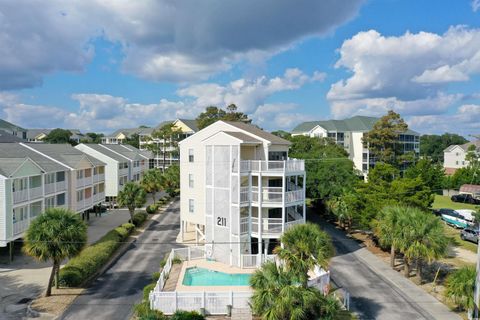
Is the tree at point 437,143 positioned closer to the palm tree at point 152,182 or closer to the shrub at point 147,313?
the palm tree at point 152,182

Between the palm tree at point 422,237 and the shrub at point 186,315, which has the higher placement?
the palm tree at point 422,237

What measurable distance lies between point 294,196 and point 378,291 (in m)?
9.85

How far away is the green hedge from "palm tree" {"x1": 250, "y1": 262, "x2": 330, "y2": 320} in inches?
562

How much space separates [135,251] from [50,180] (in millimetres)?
11993

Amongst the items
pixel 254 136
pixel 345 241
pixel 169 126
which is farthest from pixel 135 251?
pixel 169 126

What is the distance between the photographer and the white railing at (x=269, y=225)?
30.8 meters

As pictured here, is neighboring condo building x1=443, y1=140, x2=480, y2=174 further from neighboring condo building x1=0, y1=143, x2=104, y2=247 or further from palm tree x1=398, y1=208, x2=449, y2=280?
neighboring condo building x1=0, y1=143, x2=104, y2=247

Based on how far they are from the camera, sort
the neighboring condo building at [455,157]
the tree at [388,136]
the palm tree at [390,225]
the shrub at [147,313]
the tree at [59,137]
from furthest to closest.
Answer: the tree at [59,137] < the neighboring condo building at [455,157] < the tree at [388,136] < the palm tree at [390,225] < the shrub at [147,313]

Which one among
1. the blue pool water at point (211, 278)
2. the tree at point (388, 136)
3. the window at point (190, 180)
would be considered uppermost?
the tree at point (388, 136)

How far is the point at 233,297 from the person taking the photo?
71.2 ft

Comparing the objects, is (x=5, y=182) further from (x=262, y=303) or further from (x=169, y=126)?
(x=169, y=126)

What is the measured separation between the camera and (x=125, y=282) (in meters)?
26.9

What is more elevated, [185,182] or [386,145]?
[386,145]

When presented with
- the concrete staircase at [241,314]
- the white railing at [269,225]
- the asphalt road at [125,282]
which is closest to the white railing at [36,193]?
the asphalt road at [125,282]
